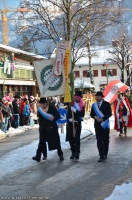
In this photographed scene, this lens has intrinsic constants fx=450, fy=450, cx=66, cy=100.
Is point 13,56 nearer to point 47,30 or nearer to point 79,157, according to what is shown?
point 47,30

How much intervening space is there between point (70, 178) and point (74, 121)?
287 cm

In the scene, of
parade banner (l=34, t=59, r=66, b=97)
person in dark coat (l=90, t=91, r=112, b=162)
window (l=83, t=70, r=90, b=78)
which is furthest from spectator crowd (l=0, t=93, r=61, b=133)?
window (l=83, t=70, r=90, b=78)

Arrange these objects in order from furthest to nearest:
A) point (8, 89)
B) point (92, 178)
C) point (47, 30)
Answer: point (8, 89), point (47, 30), point (92, 178)

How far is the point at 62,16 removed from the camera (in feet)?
→ 76.6

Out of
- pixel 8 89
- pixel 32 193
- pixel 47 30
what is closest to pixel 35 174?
pixel 32 193

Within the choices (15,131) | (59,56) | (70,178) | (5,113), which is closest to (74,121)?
(59,56)

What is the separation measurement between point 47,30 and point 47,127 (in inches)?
582

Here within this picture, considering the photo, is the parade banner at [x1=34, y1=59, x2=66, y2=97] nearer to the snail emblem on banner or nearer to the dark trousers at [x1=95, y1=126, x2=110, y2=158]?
the snail emblem on banner

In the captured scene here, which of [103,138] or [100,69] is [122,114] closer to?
[103,138]

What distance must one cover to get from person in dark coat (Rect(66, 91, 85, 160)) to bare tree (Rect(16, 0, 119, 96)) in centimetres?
1128

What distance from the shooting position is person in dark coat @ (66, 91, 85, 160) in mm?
11578

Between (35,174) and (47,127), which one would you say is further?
(47,127)

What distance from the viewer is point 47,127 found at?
37.2ft

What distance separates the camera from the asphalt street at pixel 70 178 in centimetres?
770
